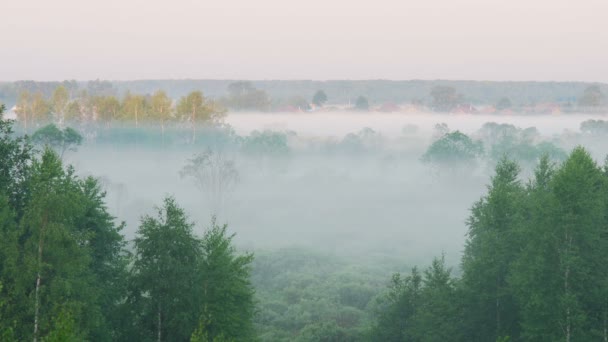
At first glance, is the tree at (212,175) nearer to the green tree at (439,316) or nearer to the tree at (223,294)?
the green tree at (439,316)

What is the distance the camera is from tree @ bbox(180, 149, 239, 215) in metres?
91.6

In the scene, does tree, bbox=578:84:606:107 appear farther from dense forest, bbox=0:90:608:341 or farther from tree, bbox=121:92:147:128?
dense forest, bbox=0:90:608:341

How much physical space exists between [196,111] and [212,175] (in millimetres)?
19678

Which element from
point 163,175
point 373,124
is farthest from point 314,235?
point 373,124

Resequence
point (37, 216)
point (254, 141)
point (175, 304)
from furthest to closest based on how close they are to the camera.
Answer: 1. point (254, 141)
2. point (175, 304)
3. point (37, 216)

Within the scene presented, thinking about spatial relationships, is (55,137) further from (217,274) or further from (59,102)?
(217,274)

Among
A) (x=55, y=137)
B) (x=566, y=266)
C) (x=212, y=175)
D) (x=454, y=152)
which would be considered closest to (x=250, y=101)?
(x=454, y=152)

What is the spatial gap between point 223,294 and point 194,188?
76.9m

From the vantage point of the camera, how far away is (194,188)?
332ft

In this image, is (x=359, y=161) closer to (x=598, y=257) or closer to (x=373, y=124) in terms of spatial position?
(x=373, y=124)

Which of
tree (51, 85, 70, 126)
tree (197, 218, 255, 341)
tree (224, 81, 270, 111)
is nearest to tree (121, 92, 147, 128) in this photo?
tree (51, 85, 70, 126)

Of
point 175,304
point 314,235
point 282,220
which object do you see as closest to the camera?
point 175,304

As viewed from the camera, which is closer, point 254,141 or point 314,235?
point 314,235

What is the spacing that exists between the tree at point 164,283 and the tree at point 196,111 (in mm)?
84259
